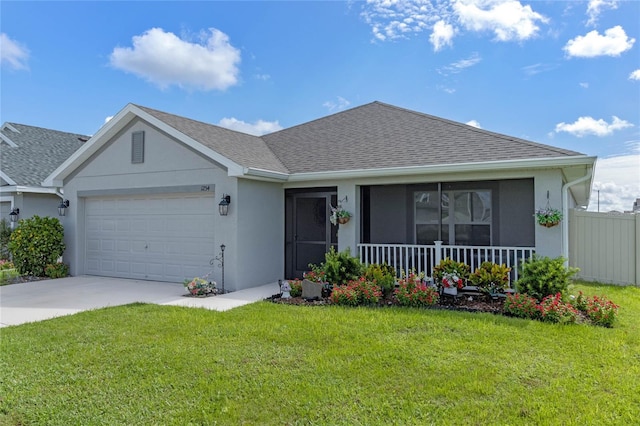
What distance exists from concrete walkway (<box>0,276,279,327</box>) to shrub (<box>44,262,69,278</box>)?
746 mm

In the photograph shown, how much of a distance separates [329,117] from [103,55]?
880cm

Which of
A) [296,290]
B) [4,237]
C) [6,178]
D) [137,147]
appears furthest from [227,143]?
[4,237]

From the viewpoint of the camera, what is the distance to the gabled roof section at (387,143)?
8727 millimetres

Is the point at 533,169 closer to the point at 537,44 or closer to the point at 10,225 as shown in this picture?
the point at 537,44

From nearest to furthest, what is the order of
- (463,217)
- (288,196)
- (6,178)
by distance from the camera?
(463,217) < (288,196) < (6,178)

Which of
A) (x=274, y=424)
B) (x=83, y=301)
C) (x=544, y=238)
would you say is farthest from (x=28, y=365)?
(x=544, y=238)

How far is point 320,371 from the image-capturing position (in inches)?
174

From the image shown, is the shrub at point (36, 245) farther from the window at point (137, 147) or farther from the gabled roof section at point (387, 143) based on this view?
the gabled roof section at point (387, 143)

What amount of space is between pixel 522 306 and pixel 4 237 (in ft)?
56.7

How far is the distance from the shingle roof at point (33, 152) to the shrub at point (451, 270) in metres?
15.4

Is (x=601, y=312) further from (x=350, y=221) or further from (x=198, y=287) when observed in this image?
(x=198, y=287)

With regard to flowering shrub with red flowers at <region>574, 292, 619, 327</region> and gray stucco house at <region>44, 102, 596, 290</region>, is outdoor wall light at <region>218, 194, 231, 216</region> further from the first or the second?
flowering shrub with red flowers at <region>574, 292, 619, 327</region>

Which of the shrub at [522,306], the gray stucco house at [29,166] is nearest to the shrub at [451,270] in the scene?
the shrub at [522,306]

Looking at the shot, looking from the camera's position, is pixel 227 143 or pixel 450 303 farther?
pixel 227 143
